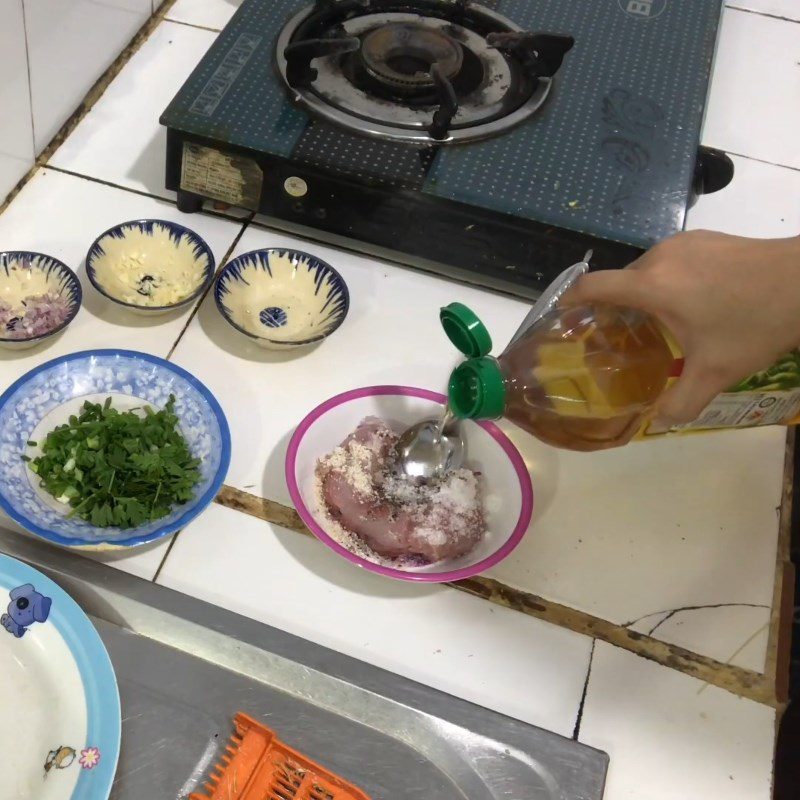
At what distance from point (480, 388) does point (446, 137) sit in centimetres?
36

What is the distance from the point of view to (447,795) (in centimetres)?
59

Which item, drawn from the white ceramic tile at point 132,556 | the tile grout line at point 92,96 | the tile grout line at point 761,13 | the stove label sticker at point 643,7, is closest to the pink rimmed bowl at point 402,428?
the white ceramic tile at point 132,556

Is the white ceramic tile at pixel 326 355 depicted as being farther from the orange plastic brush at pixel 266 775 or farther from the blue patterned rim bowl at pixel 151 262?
the orange plastic brush at pixel 266 775

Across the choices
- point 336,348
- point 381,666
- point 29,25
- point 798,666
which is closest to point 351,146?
point 336,348

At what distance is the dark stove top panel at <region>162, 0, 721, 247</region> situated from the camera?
2.64ft

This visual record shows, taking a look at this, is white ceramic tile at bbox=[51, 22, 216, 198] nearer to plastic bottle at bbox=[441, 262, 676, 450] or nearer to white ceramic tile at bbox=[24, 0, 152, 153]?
white ceramic tile at bbox=[24, 0, 152, 153]

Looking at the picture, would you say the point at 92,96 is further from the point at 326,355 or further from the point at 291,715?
the point at 291,715

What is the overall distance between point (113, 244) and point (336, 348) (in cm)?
25

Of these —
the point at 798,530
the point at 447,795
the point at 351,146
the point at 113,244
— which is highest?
the point at 351,146

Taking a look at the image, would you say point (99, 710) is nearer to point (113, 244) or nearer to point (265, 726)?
point (265, 726)

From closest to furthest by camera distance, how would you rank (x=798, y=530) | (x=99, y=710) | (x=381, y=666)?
(x=99, y=710), (x=381, y=666), (x=798, y=530)

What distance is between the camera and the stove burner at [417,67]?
84cm

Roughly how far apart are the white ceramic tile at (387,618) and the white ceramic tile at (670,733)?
0.08ft

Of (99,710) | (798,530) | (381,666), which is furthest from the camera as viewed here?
(798,530)
